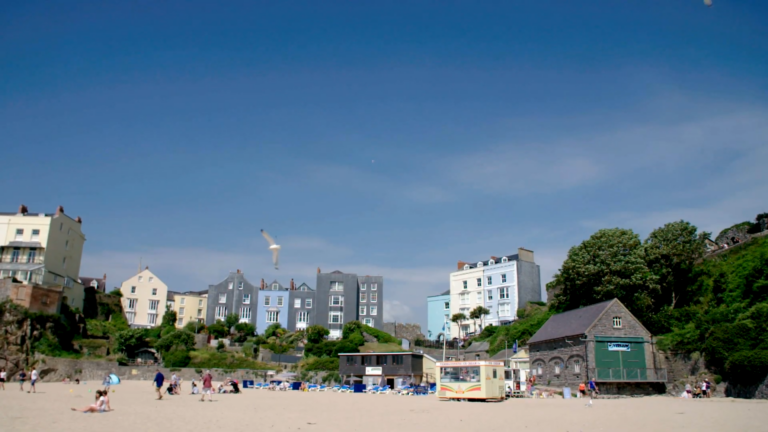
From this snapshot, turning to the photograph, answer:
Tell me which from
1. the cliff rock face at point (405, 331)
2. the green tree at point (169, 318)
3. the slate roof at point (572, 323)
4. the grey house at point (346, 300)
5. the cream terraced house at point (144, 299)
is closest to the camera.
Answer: the slate roof at point (572, 323)

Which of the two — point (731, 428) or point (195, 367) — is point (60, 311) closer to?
point (195, 367)

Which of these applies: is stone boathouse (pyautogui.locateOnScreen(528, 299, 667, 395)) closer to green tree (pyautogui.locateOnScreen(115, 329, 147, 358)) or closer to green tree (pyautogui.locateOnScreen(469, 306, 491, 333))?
green tree (pyautogui.locateOnScreen(469, 306, 491, 333))

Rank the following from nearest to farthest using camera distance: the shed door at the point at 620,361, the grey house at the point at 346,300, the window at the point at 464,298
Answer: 1. the shed door at the point at 620,361
2. the grey house at the point at 346,300
3. the window at the point at 464,298

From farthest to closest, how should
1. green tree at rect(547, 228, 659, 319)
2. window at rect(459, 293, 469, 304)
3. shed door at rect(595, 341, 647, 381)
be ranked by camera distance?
window at rect(459, 293, 469, 304), green tree at rect(547, 228, 659, 319), shed door at rect(595, 341, 647, 381)

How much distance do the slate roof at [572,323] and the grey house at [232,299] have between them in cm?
4232

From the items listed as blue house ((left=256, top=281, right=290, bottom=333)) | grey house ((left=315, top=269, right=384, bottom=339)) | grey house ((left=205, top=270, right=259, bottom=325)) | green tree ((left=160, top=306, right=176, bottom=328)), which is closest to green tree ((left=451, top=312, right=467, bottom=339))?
grey house ((left=315, top=269, right=384, bottom=339))

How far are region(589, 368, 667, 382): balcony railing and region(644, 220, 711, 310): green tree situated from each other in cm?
869

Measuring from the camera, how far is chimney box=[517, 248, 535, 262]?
67.8 metres

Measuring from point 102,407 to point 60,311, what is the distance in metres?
40.4

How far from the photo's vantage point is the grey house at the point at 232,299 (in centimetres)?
7169

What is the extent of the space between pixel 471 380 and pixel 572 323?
13.5m

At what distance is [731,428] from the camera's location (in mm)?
16172

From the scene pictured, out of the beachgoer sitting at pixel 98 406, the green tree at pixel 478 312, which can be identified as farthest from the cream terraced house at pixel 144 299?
the beachgoer sitting at pixel 98 406

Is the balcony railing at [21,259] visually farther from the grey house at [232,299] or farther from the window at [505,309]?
the window at [505,309]
